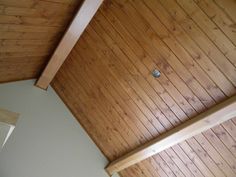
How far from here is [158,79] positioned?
256 centimetres

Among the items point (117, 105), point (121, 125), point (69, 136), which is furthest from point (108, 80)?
point (69, 136)

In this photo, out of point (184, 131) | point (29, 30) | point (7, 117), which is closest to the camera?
point (7, 117)

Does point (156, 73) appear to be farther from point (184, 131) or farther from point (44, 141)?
point (44, 141)

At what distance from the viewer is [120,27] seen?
2.52 meters

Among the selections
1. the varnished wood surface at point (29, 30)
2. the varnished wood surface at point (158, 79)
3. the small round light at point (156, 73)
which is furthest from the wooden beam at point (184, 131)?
the varnished wood surface at point (29, 30)

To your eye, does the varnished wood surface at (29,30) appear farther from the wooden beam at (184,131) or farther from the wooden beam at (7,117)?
the wooden beam at (184,131)

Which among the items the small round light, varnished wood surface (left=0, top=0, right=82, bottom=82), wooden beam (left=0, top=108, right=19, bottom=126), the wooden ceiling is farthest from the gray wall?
wooden beam (left=0, top=108, right=19, bottom=126)

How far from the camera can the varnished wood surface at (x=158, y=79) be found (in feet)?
6.89

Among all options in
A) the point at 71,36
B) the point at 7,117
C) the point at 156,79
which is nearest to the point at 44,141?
the point at 71,36

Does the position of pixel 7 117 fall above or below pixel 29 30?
below

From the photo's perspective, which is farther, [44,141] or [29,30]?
[44,141]

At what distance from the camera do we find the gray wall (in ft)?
10.8

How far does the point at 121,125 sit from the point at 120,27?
1.20 meters

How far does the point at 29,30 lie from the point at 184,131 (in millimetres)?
1515
